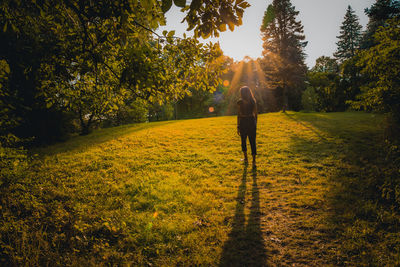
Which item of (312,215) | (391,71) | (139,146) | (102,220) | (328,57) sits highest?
(328,57)

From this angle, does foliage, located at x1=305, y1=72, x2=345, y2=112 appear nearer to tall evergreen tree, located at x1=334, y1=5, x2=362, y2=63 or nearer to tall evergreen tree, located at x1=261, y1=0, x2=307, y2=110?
tall evergreen tree, located at x1=261, y1=0, x2=307, y2=110

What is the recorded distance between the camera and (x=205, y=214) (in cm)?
385

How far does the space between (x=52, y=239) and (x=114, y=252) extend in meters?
1.17

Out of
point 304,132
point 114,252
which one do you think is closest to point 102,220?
point 114,252

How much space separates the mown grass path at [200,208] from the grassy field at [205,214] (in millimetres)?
21

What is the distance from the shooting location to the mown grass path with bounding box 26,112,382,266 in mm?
2771

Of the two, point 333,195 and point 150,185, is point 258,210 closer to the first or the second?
point 333,195

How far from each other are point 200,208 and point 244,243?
133 cm

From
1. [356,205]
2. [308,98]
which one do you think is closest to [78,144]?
[356,205]

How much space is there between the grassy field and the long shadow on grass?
0.06 ft

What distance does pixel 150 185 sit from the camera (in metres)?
5.24

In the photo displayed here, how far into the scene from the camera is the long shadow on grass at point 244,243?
265 centimetres

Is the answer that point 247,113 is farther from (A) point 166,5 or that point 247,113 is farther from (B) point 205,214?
(A) point 166,5

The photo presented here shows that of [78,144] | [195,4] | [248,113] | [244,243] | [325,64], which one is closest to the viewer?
[195,4]
